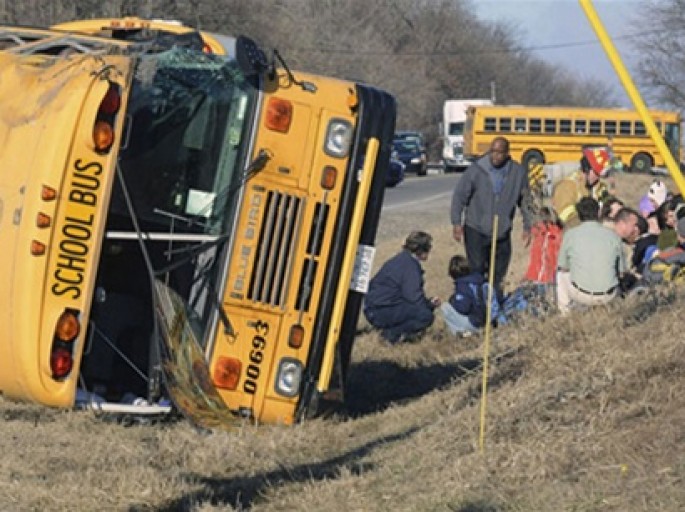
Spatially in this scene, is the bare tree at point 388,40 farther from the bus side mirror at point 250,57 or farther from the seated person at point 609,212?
the bus side mirror at point 250,57

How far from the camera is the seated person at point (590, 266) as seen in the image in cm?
1267

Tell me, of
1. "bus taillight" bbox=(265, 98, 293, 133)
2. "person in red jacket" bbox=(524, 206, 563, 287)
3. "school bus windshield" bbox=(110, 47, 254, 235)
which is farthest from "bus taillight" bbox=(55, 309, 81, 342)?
"person in red jacket" bbox=(524, 206, 563, 287)

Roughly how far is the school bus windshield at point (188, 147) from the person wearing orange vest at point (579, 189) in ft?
21.9

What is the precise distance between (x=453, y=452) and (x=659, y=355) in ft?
4.57

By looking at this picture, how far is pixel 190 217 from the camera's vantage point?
376 inches

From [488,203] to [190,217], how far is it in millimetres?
5610

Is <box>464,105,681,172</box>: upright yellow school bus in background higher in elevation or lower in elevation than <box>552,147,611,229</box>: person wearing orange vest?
higher

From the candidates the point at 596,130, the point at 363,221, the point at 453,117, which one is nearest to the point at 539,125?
the point at 596,130

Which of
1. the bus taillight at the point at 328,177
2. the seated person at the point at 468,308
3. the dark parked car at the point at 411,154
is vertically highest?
the dark parked car at the point at 411,154

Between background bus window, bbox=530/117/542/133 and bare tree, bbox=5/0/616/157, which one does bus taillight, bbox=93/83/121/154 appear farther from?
background bus window, bbox=530/117/542/133

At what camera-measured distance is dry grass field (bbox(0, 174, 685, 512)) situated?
7.25 m

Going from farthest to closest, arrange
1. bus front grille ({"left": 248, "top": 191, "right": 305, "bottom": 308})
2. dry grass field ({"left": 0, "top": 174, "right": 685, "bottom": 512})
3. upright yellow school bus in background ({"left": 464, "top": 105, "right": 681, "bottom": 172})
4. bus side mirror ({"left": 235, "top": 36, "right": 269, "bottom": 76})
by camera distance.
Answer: upright yellow school bus in background ({"left": 464, "top": 105, "right": 681, "bottom": 172}) → bus front grille ({"left": 248, "top": 191, "right": 305, "bottom": 308}) → bus side mirror ({"left": 235, "top": 36, "right": 269, "bottom": 76}) → dry grass field ({"left": 0, "top": 174, "right": 685, "bottom": 512})

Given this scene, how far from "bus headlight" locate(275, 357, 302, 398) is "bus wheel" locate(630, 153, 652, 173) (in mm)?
50083

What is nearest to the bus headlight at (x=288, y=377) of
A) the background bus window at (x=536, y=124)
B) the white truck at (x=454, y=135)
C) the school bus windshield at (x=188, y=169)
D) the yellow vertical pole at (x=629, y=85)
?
the school bus windshield at (x=188, y=169)
